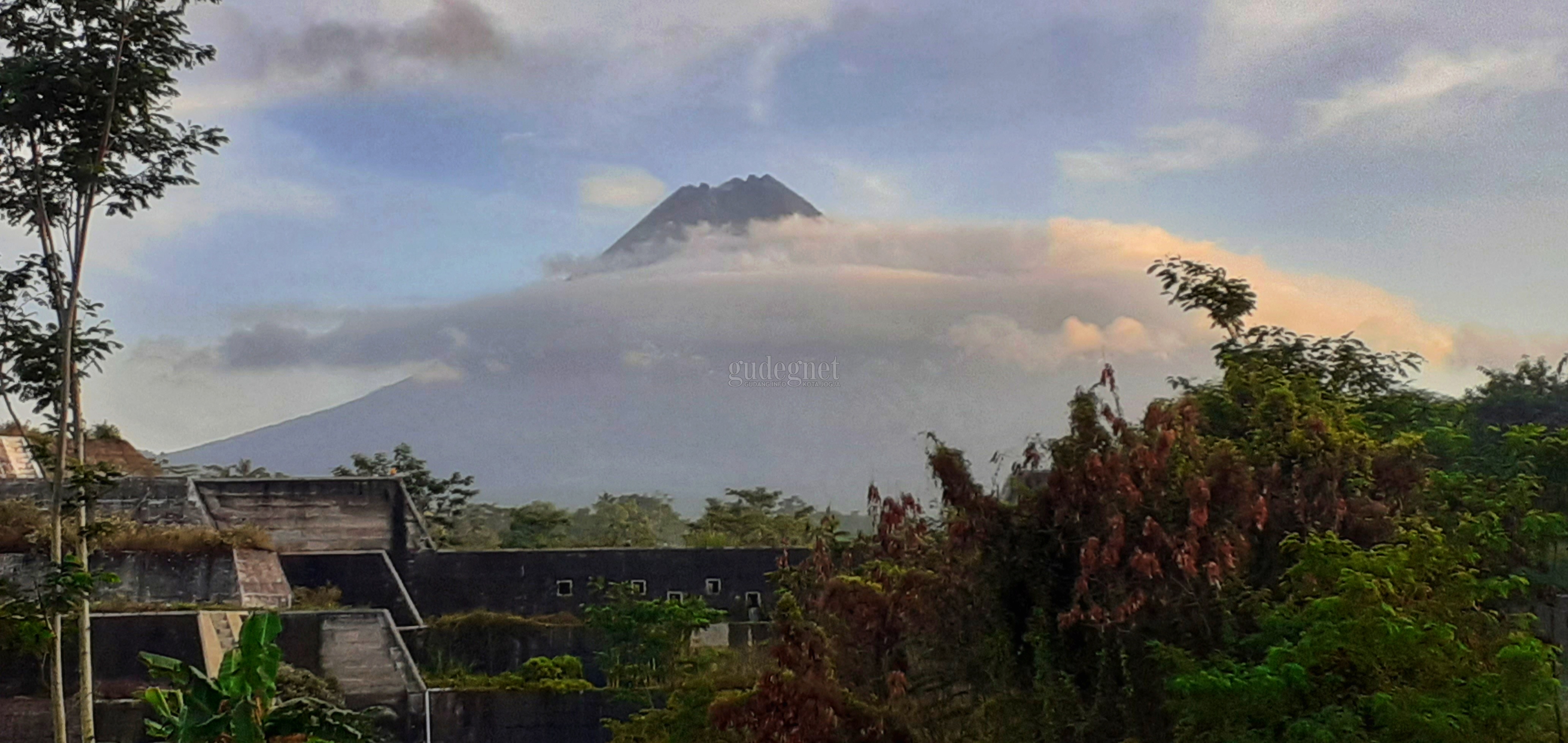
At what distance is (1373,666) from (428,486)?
36894mm

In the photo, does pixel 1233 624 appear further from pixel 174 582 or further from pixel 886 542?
pixel 174 582

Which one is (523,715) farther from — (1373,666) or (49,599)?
(1373,666)

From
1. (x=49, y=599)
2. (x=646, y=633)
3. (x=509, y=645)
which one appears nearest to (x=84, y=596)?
(x=49, y=599)

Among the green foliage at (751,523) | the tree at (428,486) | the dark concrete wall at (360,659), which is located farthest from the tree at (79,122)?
the tree at (428,486)

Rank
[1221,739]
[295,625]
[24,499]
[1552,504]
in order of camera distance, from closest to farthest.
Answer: [1221,739]
[1552,504]
[295,625]
[24,499]

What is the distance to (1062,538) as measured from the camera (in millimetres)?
11250

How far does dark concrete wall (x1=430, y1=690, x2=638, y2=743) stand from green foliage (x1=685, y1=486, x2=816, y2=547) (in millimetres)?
5337

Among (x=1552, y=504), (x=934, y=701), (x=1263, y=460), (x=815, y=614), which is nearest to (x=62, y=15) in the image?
(x=815, y=614)

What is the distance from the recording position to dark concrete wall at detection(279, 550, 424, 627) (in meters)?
27.8

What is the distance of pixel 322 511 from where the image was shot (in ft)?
98.0

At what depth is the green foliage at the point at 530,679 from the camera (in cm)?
2331

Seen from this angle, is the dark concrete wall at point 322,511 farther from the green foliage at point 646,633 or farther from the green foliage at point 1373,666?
the green foliage at point 1373,666

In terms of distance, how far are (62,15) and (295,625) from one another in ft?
34.7

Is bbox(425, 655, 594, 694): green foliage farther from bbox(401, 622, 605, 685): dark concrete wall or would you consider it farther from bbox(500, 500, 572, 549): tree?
bbox(500, 500, 572, 549): tree
